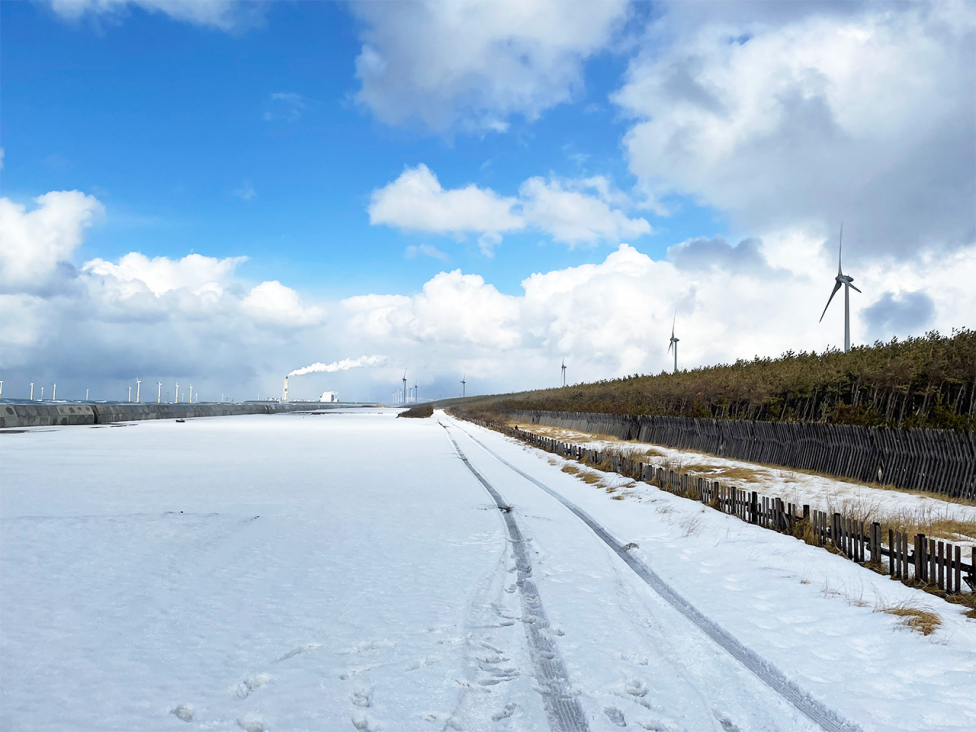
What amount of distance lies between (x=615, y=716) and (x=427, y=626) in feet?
6.66

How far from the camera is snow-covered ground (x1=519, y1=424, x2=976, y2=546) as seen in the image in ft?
38.4

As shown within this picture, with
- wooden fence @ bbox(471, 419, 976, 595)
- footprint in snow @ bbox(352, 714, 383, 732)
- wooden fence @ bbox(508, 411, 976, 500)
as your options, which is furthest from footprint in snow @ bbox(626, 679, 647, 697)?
wooden fence @ bbox(508, 411, 976, 500)

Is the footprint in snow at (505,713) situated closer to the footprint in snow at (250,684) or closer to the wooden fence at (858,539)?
the footprint in snow at (250,684)

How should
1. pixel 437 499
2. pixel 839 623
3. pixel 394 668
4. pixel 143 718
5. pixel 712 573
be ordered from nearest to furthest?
pixel 143 718 → pixel 394 668 → pixel 839 623 → pixel 712 573 → pixel 437 499

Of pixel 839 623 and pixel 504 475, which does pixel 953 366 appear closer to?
pixel 504 475

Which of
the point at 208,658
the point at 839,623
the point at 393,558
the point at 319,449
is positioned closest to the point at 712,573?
the point at 839,623

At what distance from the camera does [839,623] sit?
6.01 m

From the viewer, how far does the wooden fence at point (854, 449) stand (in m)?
14.0

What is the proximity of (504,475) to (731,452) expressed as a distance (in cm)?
935

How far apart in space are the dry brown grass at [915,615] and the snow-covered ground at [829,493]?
3203 mm

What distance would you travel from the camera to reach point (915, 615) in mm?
6055

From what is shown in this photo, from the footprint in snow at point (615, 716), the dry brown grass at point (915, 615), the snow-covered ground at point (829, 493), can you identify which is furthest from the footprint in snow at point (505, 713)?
the snow-covered ground at point (829, 493)

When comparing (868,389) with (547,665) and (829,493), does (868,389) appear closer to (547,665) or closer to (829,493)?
(829,493)

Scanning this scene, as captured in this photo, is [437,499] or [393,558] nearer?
[393,558]
